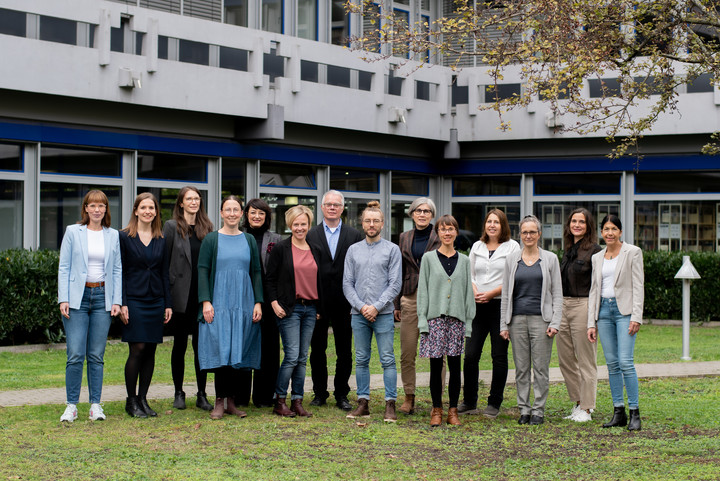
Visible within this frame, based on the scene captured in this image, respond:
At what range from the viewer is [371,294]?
9539mm

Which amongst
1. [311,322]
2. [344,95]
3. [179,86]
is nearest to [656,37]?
[311,322]

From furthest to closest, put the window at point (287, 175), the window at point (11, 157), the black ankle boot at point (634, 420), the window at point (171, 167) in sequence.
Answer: the window at point (287, 175) < the window at point (171, 167) < the window at point (11, 157) < the black ankle boot at point (634, 420)

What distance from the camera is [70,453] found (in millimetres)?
7645

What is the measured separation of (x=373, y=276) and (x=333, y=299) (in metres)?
0.69

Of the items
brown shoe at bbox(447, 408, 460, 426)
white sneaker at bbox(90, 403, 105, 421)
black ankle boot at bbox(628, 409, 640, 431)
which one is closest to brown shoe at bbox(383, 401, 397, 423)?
brown shoe at bbox(447, 408, 460, 426)

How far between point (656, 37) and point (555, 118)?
45.2 ft

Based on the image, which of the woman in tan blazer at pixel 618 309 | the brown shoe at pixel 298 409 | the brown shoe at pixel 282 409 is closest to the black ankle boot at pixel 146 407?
the brown shoe at pixel 282 409

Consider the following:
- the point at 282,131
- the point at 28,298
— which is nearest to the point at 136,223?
the point at 28,298

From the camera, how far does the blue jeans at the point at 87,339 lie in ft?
29.7

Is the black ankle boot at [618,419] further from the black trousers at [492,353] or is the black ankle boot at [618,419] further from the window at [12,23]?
the window at [12,23]

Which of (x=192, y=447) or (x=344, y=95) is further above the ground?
(x=344, y=95)

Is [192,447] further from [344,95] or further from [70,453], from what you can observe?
[344,95]

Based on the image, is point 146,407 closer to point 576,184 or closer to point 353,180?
point 353,180

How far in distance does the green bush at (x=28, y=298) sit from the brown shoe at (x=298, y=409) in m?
6.90
